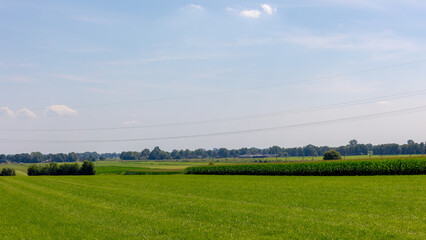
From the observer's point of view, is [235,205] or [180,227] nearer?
[180,227]

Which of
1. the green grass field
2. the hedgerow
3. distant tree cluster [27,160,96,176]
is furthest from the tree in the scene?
A: the green grass field

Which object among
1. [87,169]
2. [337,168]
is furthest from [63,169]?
[337,168]

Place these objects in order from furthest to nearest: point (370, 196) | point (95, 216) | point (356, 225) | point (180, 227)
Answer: point (370, 196) < point (95, 216) < point (180, 227) < point (356, 225)

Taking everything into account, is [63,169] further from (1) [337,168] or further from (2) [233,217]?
(2) [233,217]

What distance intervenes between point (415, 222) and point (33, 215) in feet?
70.1

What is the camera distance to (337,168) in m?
53.9

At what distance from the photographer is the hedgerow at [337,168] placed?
47.8m

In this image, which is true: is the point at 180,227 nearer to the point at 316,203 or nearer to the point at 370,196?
the point at 316,203

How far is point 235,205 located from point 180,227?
6532 mm

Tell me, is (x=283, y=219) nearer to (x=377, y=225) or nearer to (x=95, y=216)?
(x=377, y=225)

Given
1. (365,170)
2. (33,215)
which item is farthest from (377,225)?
(365,170)

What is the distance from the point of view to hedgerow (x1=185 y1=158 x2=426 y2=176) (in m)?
47.8

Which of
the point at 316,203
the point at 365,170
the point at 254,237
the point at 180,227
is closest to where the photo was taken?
the point at 254,237

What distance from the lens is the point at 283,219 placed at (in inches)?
709
